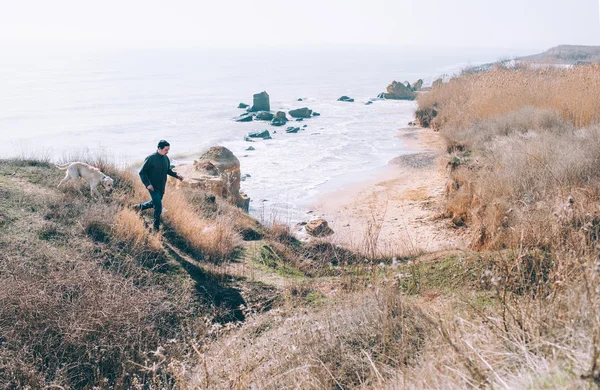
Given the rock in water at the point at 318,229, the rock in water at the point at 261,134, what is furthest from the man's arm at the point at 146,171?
the rock in water at the point at 261,134

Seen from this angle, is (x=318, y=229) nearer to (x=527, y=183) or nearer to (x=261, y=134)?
(x=527, y=183)

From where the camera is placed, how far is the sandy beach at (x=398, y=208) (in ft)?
38.5

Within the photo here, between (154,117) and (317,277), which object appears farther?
(154,117)

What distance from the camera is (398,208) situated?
16.0 meters

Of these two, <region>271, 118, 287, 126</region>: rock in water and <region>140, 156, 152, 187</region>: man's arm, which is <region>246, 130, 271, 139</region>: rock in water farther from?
<region>140, 156, 152, 187</region>: man's arm

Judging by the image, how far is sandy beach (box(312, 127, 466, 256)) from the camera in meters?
11.7

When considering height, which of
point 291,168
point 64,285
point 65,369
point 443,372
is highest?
point 443,372

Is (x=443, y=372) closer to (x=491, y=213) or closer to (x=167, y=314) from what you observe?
(x=167, y=314)

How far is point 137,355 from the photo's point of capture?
543 centimetres

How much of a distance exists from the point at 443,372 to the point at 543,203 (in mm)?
6243

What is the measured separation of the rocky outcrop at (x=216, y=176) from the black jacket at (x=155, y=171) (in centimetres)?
422

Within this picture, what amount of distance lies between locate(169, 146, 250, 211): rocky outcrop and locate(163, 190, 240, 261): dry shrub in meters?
2.91

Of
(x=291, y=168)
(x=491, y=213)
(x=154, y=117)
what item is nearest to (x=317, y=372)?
(x=491, y=213)

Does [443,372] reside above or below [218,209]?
above
